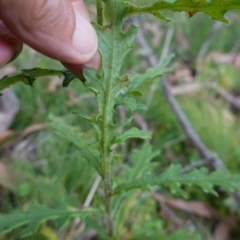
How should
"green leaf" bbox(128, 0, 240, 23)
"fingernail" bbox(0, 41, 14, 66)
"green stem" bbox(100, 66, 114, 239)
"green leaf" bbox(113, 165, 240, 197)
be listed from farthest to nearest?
"green leaf" bbox(113, 165, 240, 197)
"fingernail" bbox(0, 41, 14, 66)
"green stem" bbox(100, 66, 114, 239)
"green leaf" bbox(128, 0, 240, 23)

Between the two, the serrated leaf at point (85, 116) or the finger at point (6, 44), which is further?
the finger at point (6, 44)

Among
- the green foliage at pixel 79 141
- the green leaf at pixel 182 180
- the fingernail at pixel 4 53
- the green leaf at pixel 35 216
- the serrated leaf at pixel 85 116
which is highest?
the fingernail at pixel 4 53

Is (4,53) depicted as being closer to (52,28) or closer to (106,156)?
(52,28)

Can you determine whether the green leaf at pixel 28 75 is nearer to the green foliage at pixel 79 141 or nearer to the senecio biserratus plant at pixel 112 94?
the senecio biserratus plant at pixel 112 94

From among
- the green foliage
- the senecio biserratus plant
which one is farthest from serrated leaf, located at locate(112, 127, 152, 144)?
the green foliage

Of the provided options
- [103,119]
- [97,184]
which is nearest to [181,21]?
[97,184]

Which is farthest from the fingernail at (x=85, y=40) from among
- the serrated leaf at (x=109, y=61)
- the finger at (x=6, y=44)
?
the finger at (x=6, y=44)

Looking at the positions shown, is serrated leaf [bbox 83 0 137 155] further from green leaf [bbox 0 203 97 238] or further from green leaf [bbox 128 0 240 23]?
green leaf [bbox 0 203 97 238]
